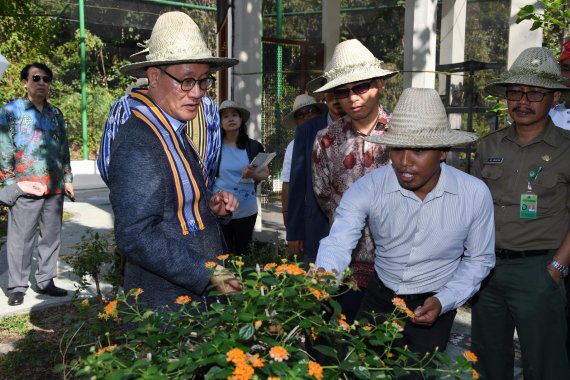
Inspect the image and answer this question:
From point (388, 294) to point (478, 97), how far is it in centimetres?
397

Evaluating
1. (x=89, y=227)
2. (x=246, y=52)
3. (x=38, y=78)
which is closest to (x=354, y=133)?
(x=38, y=78)

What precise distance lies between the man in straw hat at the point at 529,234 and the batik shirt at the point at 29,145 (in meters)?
4.10

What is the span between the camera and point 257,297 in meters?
1.79

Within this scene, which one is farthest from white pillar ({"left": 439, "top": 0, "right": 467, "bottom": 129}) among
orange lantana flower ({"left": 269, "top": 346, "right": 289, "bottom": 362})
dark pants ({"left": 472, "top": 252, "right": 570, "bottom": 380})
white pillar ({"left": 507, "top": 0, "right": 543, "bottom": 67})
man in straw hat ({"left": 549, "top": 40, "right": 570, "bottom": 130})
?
orange lantana flower ({"left": 269, "top": 346, "right": 289, "bottom": 362})

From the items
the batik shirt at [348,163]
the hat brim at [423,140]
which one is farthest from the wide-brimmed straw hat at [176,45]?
the batik shirt at [348,163]

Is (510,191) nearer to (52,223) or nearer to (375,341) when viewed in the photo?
(375,341)

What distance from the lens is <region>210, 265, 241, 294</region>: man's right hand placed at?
1.99 m

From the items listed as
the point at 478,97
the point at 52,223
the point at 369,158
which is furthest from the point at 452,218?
the point at 52,223

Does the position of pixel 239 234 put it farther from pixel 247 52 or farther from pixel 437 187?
pixel 437 187

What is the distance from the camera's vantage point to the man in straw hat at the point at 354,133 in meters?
3.43

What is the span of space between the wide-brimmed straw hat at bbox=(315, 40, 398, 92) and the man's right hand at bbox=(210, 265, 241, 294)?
5.46 ft

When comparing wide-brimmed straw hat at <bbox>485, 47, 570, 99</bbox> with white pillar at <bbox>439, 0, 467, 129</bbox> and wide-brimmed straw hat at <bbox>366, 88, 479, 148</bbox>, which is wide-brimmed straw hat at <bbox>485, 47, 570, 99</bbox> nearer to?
wide-brimmed straw hat at <bbox>366, 88, 479, 148</bbox>

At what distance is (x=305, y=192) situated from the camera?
4.26 m

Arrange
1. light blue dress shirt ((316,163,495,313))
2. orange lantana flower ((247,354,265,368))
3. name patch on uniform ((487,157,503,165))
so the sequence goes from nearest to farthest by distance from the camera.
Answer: orange lantana flower ((247,354,265,368)) → light blue dress shirt ((316,163,495,313)) → name patch on uniform ((487,157,503,165))
